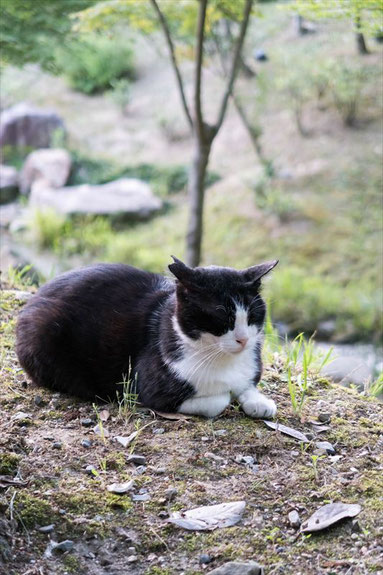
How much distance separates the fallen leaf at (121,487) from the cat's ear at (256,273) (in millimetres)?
925

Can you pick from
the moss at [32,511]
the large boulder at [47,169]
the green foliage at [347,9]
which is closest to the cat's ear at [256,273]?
the moss at [32,511]

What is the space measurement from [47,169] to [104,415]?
8999mm

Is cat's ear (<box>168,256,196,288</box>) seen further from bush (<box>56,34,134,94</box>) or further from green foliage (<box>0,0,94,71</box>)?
bush (<box>56,34,134,94</box>)

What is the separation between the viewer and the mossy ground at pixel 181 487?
2.15m

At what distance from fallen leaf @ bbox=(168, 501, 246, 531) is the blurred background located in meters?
2.89

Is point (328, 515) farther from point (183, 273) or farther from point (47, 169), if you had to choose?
point (47, 169)

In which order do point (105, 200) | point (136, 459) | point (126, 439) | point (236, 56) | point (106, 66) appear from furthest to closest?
point (106, 66), point (105, 200), point (236, 56), point (126, 439), point (136, 459)

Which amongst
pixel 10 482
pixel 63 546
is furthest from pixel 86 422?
pixel 63 546

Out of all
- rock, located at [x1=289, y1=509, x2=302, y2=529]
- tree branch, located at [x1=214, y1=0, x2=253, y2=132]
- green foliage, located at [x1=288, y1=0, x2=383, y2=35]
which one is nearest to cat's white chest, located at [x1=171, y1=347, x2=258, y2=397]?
rock, located at [x1=289, y1=509, x2=302, y2=529]

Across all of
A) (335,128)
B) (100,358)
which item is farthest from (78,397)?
(335,128)

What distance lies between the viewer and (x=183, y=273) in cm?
279

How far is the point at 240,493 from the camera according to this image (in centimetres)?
246

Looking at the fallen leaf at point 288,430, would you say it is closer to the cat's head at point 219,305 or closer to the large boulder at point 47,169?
the cat's head at point 219,305

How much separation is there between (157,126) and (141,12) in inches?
279
